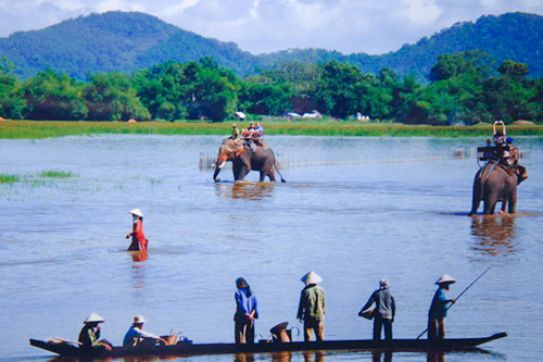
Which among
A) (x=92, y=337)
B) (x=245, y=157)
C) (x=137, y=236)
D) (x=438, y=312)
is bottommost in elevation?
(x=92, y=337)

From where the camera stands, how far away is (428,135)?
97812 mm

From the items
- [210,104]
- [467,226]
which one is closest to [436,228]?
[467,226]

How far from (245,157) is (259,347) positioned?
27.5 meters

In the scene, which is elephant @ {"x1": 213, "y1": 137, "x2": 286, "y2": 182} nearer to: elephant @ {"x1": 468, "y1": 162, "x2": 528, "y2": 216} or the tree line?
elephant @ {"x1": 468, "y1": 162, "x2": 528, "y2": 216}

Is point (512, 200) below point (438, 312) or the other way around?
the other way around

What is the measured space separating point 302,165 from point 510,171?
92.7 feet

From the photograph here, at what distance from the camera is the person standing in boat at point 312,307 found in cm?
1553

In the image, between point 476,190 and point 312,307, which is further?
point 476,190

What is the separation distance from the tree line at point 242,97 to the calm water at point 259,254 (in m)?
55.0

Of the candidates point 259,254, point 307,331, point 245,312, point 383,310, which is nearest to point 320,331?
point 307,331

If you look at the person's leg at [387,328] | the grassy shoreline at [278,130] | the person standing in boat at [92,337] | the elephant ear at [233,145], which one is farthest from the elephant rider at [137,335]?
the grassy shoreline at [278,130]

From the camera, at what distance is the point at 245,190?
136 feet

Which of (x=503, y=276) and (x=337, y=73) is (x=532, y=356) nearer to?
(x=503, y=276)

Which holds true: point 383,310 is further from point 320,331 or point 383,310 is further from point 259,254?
point 259,254
